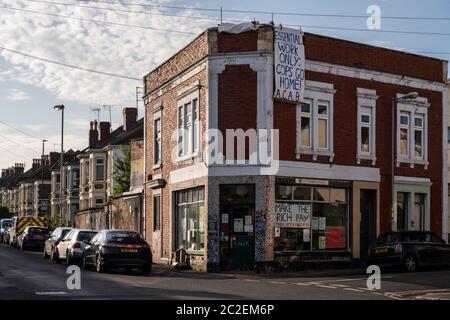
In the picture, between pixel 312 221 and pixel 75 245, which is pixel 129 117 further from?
pixel 312 221

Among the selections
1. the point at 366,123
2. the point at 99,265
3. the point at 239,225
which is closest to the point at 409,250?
the point at 239,225

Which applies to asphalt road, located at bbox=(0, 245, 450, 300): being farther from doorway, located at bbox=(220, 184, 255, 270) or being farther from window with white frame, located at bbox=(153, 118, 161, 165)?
window with white frame, located at bbox=(153, 118, 161, 165)

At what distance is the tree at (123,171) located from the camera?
5266 centimetres

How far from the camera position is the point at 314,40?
29.1 metres

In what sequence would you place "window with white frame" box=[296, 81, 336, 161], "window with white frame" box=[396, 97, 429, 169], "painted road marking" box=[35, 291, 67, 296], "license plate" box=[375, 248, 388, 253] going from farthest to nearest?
"window with white frame" box=[396, 97, 429, 169], "window with white frame" box=[296, 81, 336, 161], "license plate" box=[375, 248, 388, 253], "painted road marking" box=[35, 291, 67, 296]

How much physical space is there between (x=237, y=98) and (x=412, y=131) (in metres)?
8.92

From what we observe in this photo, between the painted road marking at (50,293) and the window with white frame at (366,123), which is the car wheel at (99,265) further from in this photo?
the window with white frame at (366,123)

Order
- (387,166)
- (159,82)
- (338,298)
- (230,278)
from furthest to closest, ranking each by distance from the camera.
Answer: (159,82) → (387,166) → (230,278) → (338,298)

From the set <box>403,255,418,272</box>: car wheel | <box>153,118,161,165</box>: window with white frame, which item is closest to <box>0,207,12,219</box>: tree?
<box>153,118,161,165</box>: window with white frame

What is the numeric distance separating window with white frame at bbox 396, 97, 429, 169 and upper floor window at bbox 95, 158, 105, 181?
112ft

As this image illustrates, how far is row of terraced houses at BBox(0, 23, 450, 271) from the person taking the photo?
27.5 m

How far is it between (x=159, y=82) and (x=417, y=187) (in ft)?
41.1
